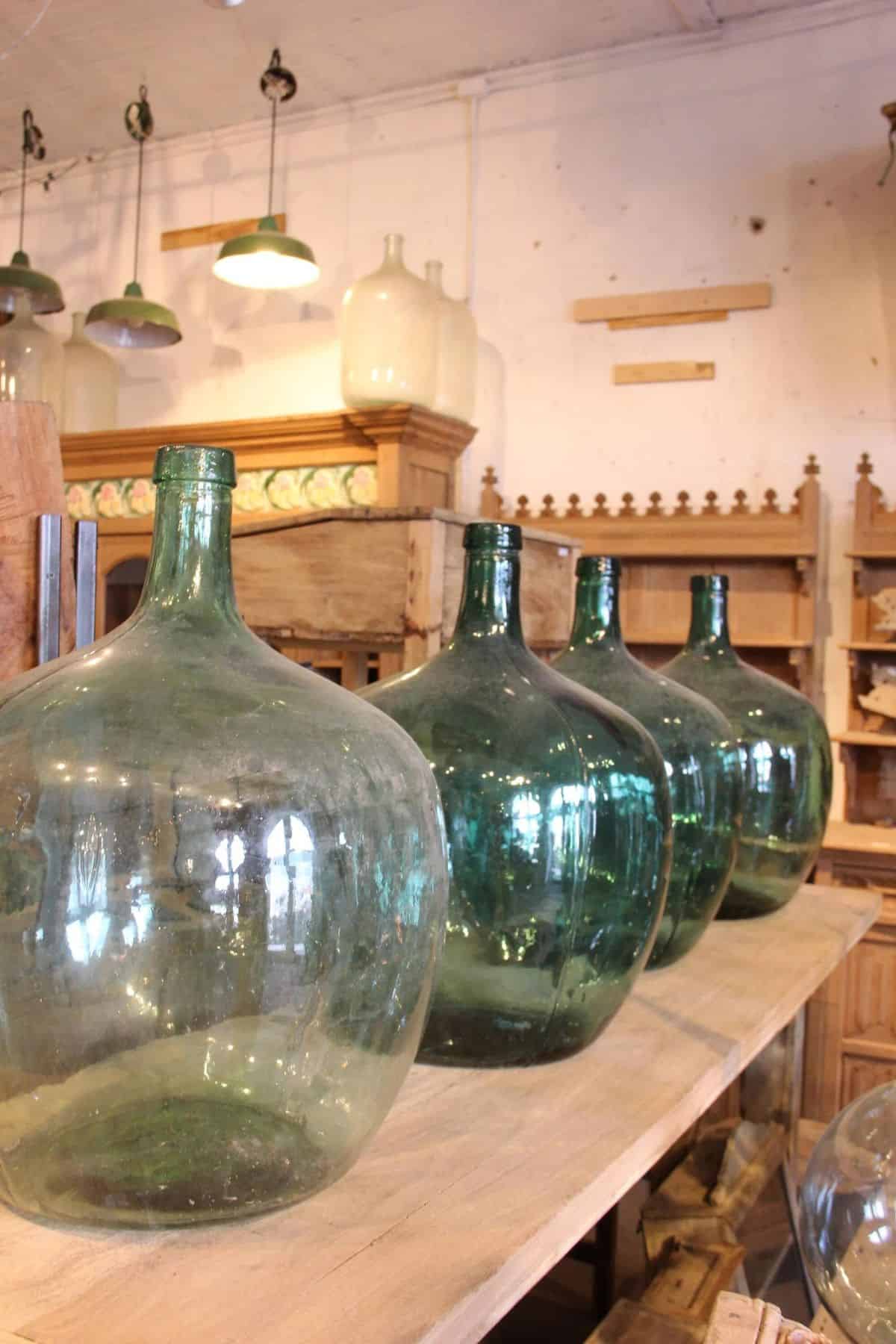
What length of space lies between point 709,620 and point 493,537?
505mm

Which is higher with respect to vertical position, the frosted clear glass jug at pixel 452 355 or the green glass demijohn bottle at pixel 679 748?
the frosted clear glass jug at pixel 452 355

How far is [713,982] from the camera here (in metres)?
0.91

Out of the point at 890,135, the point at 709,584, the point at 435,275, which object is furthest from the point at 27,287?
the point at 709,584

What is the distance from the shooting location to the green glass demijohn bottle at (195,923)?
0.46m

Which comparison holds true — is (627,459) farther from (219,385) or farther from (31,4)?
(31,4)

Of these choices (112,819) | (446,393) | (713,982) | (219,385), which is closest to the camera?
(112,819)

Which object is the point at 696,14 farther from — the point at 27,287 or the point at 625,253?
the point at 27,287

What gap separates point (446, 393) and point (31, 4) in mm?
1493

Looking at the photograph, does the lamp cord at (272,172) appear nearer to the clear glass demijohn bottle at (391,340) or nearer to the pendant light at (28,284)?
the pendant light at (28,284)

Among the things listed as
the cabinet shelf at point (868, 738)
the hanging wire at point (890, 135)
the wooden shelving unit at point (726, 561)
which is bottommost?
the cabinet shelf at point (868, 738)

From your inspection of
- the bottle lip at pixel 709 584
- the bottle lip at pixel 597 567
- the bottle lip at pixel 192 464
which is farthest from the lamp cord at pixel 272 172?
the bottle lip at pixel 192 464

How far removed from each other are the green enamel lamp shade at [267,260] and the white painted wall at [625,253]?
0.41 meters

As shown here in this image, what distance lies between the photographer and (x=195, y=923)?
46 centimetres

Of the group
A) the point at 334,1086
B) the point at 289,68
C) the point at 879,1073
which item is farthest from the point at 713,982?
the point at 289,68
